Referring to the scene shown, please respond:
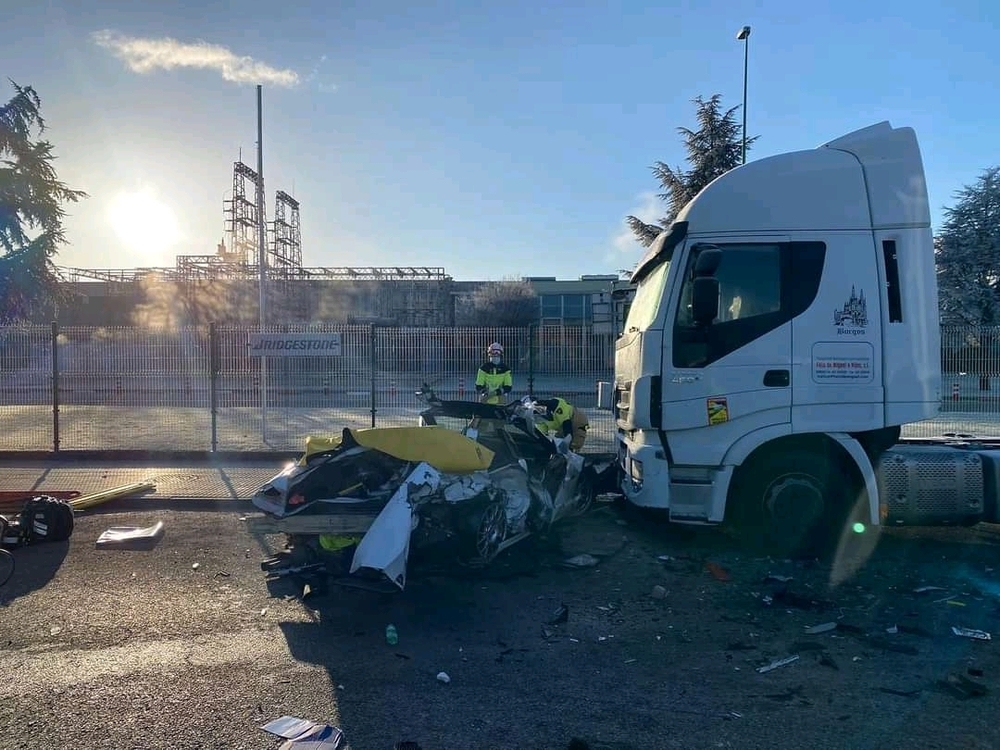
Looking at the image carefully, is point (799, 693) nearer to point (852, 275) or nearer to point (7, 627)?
point (852, 275)

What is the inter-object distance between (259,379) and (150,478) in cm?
386

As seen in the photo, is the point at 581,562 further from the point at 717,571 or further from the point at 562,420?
the point at 562,420

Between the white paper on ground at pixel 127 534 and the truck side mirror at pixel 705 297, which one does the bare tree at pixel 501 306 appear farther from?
the truck side mirror at pixel 705 297

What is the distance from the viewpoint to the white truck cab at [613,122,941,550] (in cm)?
621

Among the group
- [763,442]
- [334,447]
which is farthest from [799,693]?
[334,447]

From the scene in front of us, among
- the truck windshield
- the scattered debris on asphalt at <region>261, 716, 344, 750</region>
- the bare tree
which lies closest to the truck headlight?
the truck windshield

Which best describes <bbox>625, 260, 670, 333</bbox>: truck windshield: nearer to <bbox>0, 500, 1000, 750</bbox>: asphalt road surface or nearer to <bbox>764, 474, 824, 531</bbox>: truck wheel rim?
<bbox>764, 474, 824, 531</bbox>: truck wheel rim

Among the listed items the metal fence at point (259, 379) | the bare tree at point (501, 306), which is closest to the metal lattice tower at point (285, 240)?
the bare tree at point (501, 306)

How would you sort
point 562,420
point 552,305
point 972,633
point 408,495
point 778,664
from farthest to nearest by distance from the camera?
point 552,305 → point 562,420 → point 408,495 → point 972,633 → point 778,664

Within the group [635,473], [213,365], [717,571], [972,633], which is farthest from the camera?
[213,365]

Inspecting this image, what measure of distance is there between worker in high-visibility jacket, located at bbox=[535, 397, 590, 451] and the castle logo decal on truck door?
3.52 m

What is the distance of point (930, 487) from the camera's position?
642cm

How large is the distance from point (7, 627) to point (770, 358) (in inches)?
248

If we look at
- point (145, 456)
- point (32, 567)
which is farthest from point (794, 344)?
point (145, 456)
